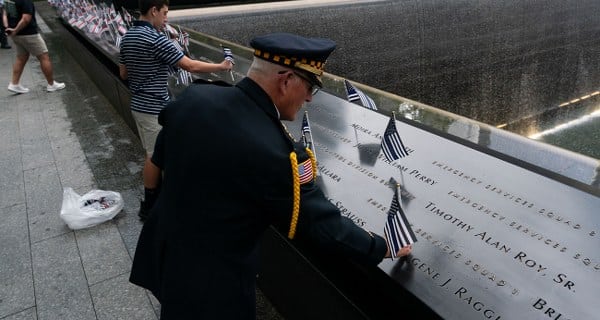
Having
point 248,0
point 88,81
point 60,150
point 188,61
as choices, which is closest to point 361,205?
point 188,61

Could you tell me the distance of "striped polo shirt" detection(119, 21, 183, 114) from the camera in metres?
3.30

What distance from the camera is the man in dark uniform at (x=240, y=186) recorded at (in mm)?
1367

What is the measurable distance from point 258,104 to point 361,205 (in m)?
1.01

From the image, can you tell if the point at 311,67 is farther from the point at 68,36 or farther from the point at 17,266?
the point at 68,36

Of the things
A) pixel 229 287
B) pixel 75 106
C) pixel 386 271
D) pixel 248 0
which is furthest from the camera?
pixel 248 0

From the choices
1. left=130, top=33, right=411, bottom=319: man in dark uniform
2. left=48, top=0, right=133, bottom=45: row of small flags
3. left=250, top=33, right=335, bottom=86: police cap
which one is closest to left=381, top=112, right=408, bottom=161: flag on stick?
left=130, top=33, right=411, bottom=319: man in dark uniform

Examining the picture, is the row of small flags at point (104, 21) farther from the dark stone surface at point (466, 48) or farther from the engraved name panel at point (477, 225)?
the engraved name panel at point (477, 225)

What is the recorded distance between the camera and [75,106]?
7.04 m

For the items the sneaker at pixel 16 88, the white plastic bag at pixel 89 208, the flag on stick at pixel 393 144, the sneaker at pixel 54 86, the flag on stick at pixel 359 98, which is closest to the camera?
the flag on stick at pixel 393 144

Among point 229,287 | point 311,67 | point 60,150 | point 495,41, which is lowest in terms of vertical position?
point 495,41

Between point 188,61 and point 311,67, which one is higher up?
point 311,67

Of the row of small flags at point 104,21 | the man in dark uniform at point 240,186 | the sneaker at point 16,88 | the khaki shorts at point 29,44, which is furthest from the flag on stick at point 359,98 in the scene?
the sneaker at point 16,88

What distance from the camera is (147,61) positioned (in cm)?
340

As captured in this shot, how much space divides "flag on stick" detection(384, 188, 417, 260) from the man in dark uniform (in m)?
0.12
